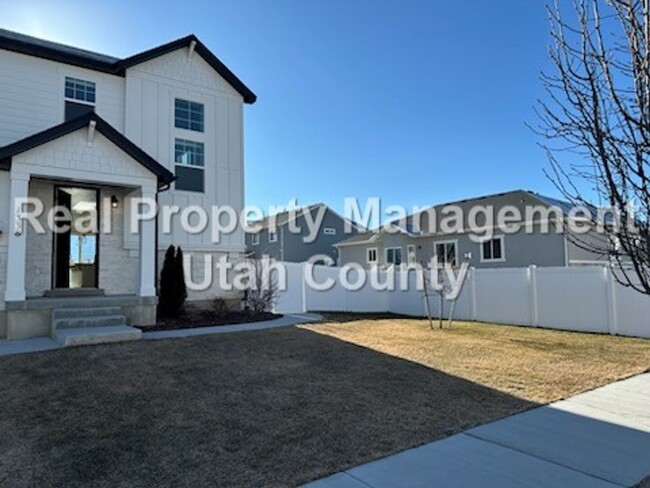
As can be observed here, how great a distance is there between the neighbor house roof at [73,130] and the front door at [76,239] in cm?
192

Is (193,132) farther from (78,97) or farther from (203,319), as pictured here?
(203,319)

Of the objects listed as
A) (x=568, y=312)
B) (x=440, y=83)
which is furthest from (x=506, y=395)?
(x=440, y=83)

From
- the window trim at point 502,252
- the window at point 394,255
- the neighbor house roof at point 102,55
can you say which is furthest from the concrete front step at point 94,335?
the window at point 394,255

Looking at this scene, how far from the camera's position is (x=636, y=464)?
160 inches

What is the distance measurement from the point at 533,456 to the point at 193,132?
13323 millimetres

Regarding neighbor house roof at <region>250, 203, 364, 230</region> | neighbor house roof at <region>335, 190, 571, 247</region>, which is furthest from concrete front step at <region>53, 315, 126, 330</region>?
neighbor house roof at <region>250, 203, 364, 230</region>

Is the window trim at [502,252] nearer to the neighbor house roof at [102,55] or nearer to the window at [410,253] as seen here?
the window at [410,253]

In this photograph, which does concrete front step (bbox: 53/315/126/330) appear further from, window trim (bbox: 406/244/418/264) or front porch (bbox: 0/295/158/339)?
window trim (bbox: 406/244/418/264)

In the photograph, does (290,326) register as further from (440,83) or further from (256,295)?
(440,83)

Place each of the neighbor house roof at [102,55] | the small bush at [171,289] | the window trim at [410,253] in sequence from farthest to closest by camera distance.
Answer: the window trim at [410,253] < the small bush at [171,289] < the neighbor house roof at [102,55]

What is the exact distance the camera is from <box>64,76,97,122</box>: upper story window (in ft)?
41.5

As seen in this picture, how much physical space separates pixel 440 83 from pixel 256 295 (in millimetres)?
9358

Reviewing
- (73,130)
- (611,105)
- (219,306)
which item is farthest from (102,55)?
(611,105)

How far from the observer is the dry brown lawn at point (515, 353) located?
695 cm
